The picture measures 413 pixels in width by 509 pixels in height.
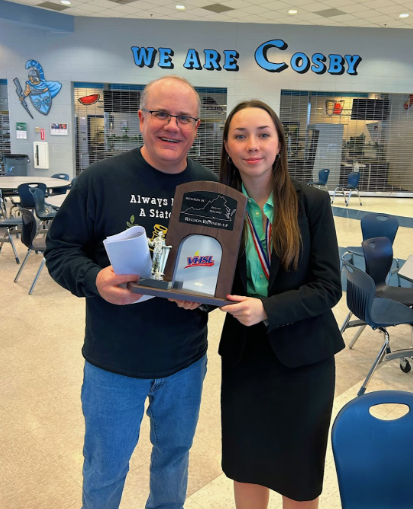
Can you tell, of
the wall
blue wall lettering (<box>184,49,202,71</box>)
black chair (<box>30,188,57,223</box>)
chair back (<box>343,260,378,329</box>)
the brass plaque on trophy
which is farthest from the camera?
blue wall lettering (<box>184,49,202,71</box>)

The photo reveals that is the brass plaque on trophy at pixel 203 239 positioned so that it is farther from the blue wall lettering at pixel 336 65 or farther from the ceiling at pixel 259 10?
the blue wall lettering at pixel 336 65

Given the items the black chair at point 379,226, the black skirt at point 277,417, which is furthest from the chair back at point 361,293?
the black skirt at point 277,417

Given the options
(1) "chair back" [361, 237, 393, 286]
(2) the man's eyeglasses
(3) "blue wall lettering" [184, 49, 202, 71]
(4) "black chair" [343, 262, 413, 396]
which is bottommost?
(4) "black chair" [343, 262, 413, 396]

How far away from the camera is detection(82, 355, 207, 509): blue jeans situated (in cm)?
134

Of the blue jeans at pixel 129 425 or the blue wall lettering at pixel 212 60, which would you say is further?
the blue wall lettering at pixel 212 60

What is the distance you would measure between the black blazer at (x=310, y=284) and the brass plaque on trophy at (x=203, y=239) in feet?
0.38

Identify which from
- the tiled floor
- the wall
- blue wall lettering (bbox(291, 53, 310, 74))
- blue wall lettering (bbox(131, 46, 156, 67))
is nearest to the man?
the tiled floor

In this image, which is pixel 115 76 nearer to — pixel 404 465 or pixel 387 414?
pixel 387 414

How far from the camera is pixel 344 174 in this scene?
1284 cm

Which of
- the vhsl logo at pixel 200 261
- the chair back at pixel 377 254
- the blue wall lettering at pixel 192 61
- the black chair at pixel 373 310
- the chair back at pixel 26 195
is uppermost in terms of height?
the blue wall lettering at pixel 192 61

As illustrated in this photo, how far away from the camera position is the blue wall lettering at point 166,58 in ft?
36.1

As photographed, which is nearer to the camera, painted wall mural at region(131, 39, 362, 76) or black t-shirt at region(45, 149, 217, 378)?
black t-shirt at region(45, 149, 217, 378)

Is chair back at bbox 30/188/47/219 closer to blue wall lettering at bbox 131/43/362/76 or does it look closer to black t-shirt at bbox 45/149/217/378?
black t-shirt at bbox 45/149/217/378

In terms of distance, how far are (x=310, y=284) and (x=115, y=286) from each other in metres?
0.57
